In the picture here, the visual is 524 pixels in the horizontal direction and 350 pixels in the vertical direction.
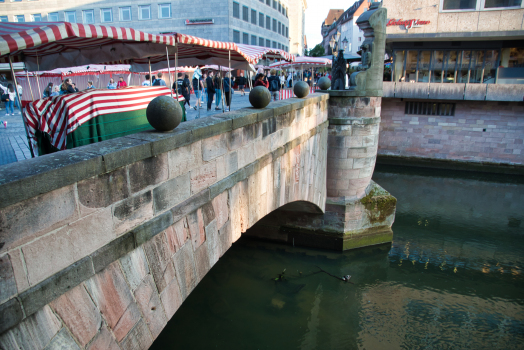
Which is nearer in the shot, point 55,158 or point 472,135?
point 55,158

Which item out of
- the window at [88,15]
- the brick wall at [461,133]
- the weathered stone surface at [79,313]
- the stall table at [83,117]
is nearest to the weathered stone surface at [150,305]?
the weathered stone surface at [79,313]

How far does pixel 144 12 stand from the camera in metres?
34.5

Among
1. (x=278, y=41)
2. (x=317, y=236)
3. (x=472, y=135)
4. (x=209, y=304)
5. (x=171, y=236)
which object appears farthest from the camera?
(x=278, y=41)

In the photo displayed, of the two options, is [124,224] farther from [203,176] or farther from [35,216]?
[203,176]

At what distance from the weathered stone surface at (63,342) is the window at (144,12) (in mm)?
36739

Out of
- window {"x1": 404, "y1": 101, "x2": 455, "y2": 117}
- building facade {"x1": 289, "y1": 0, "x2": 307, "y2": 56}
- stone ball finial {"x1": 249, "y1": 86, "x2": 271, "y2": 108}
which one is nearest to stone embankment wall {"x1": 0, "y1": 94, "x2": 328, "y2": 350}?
stone ball finial {"x1": 249, "y1": 86, "x2": 271, "y2": 108}

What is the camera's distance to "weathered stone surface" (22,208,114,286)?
2207 millimetres

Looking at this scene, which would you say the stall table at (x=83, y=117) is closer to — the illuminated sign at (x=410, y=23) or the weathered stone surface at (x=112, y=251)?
the weathered stone surface at (x=112, y=251)

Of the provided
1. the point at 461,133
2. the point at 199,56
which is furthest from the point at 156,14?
the point at 199,56

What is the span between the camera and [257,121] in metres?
5.14

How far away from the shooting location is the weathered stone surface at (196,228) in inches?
148

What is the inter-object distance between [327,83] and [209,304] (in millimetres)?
6828

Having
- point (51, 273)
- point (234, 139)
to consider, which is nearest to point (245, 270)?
point (234, 139)

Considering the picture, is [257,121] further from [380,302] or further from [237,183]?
[380,302]
